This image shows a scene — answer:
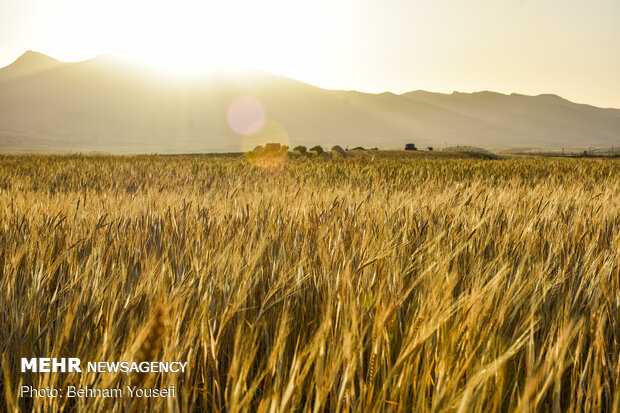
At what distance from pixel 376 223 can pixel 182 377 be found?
1.31 meters

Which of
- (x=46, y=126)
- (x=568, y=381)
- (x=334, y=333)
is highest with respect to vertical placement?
(x=46, y=126)

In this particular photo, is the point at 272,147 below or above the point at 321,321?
above

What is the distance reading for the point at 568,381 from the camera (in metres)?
0.90

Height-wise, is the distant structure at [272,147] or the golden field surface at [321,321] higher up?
the distant structure at [272,147]

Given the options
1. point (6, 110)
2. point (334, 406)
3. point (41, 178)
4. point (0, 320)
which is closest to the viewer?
point (334, 406)

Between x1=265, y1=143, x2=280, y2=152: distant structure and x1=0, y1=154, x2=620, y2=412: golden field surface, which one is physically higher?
x1=265, y1=143, x2=280, y2=152: distant structure

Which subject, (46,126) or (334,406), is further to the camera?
(46,126)

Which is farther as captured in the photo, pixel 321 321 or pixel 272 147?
pixel 272 147

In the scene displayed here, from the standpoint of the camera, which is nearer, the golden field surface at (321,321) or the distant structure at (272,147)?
the golden field surface at (321,321)

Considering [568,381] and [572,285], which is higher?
[572,285]

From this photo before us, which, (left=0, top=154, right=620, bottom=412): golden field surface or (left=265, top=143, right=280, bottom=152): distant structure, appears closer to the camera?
(left=0, top=154, right=620, bottom=412): golden field surface

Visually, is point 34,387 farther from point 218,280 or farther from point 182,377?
point 218,280

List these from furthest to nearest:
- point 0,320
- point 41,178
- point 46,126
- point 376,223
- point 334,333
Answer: point 46,126, point 41,178, point 376,223, point 0,320, point 334,333

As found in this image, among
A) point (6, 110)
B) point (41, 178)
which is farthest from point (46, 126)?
point (41, 178)
